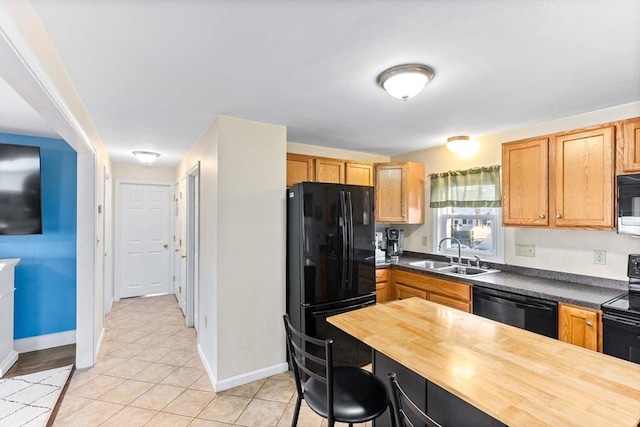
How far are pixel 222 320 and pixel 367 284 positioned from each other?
1403 mm

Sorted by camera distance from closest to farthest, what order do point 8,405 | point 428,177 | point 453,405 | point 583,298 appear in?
point 453,405 < point 583,298 < point 8,405 < point 428,177

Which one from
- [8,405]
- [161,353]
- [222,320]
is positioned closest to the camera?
[8,405]

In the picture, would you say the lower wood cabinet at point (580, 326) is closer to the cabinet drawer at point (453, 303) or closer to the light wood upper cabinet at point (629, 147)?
the cabinet drawer at point (453, 303)

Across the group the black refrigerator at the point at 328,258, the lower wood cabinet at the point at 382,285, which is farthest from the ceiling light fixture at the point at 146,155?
the lower wood cabinet at the point at 382,285

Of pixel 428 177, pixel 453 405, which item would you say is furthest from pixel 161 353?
pixel 428 177

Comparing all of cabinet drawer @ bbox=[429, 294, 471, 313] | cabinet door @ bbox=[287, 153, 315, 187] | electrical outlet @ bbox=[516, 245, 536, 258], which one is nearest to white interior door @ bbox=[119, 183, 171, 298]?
cabinet door @ bbox=[287, 153, 315, 187]

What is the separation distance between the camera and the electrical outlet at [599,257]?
8.45 ft

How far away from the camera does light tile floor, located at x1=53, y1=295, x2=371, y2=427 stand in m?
2.23

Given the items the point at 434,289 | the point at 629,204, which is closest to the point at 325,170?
the point at 434,289

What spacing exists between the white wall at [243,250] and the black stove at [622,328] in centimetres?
246

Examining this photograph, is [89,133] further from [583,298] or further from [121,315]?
[583,298]

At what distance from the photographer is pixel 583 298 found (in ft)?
7.38

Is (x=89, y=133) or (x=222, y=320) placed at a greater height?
(x=89, y=133)

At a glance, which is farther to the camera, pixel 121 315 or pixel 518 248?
pixel 121 315
